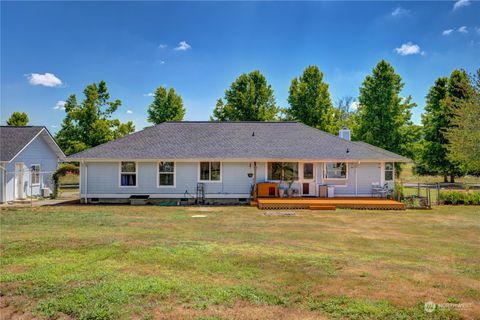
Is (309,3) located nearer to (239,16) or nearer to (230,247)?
(239,16)

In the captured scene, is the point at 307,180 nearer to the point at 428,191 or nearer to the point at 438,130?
the point at 428,191

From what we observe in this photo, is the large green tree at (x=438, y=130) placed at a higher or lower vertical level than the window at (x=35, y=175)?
higher

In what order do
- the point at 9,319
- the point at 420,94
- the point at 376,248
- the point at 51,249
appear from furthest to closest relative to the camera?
the point at 420,94, the point at 376,248, the point at 51,249, the point at 9,319

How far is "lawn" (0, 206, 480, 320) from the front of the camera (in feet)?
13.8

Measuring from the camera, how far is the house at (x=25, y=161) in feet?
56.3

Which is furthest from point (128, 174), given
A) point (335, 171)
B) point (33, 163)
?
point (335, 171)

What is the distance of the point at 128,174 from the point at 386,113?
83.8 ft

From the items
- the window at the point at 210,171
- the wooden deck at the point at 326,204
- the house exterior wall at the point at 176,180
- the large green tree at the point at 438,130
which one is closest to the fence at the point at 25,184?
the house exterior wall at the point at 176,180

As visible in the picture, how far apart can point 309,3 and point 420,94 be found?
2586cm

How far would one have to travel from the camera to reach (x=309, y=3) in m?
14.8

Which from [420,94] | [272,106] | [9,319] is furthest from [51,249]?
[420,94]

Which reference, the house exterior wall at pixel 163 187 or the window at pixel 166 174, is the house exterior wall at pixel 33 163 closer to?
the house exterior wall at pixel 163 187

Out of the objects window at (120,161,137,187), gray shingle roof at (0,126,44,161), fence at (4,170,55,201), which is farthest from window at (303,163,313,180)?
gray shingle roof at (0,126,44,161)

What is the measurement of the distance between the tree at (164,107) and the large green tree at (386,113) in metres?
20.9
